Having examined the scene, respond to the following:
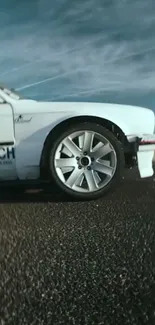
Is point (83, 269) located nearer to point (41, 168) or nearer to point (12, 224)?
point (12, 224)

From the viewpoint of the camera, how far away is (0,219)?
3.78 metres

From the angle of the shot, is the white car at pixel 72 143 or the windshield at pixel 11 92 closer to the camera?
the white car at pixel 72 143

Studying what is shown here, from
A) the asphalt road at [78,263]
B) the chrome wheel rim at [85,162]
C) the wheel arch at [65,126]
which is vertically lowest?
the asphalt road at [78,263]

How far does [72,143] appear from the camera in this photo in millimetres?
4613

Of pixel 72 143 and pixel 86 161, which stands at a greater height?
pixel 72 143

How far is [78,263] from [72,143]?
2222 mm

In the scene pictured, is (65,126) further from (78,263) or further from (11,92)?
(78,263)

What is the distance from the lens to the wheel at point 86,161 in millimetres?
4586

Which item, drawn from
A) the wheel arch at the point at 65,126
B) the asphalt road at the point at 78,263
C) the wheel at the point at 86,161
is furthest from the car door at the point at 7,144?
the asphalt road at the point at 78,263

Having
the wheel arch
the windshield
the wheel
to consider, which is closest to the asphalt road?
the wheel

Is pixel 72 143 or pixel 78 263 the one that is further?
pixel 72 143

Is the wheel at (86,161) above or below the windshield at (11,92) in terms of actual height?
below

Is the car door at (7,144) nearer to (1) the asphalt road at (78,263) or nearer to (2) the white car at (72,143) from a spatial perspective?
(2) the white car at (72,143)

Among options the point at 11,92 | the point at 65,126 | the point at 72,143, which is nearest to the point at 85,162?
the point at 72,143
